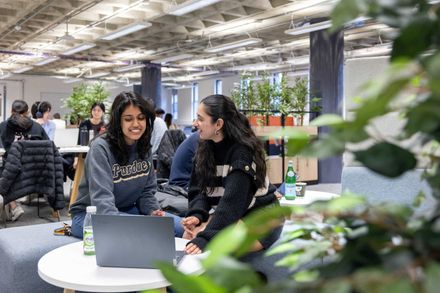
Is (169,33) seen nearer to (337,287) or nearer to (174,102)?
(174,102)

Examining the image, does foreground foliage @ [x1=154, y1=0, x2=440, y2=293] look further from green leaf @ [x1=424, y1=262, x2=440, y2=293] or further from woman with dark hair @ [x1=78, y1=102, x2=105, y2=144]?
woman with dark hair @ [x1=78, y1=102, x2=105, y2=144]

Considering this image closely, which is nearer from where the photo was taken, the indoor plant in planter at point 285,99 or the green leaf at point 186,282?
the green leaf at point 186,282

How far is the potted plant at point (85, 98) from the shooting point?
6.72 m

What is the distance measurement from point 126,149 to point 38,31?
8722 millimetres

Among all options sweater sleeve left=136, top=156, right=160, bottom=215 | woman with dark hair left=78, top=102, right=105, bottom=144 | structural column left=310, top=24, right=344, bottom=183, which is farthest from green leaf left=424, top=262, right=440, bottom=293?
structural column left=310, top=24, right=344, bottom=183

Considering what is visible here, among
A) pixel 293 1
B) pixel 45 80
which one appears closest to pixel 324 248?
pixel 293 1

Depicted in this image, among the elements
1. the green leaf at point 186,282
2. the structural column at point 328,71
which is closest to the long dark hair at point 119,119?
the green leaf at point 186,282

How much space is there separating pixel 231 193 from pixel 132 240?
639 mm

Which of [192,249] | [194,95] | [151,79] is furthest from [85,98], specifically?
[194,95]

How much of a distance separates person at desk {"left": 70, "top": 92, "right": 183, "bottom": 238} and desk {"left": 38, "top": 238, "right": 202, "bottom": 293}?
0.45 meters

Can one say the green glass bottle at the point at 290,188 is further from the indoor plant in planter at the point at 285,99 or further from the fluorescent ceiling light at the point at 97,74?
the fluorescent ceiling light at the point at 97,74

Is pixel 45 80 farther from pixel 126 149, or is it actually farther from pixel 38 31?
pixel 126 149

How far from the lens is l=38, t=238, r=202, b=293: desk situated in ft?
4.75

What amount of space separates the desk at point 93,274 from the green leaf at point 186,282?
99 centimetres
